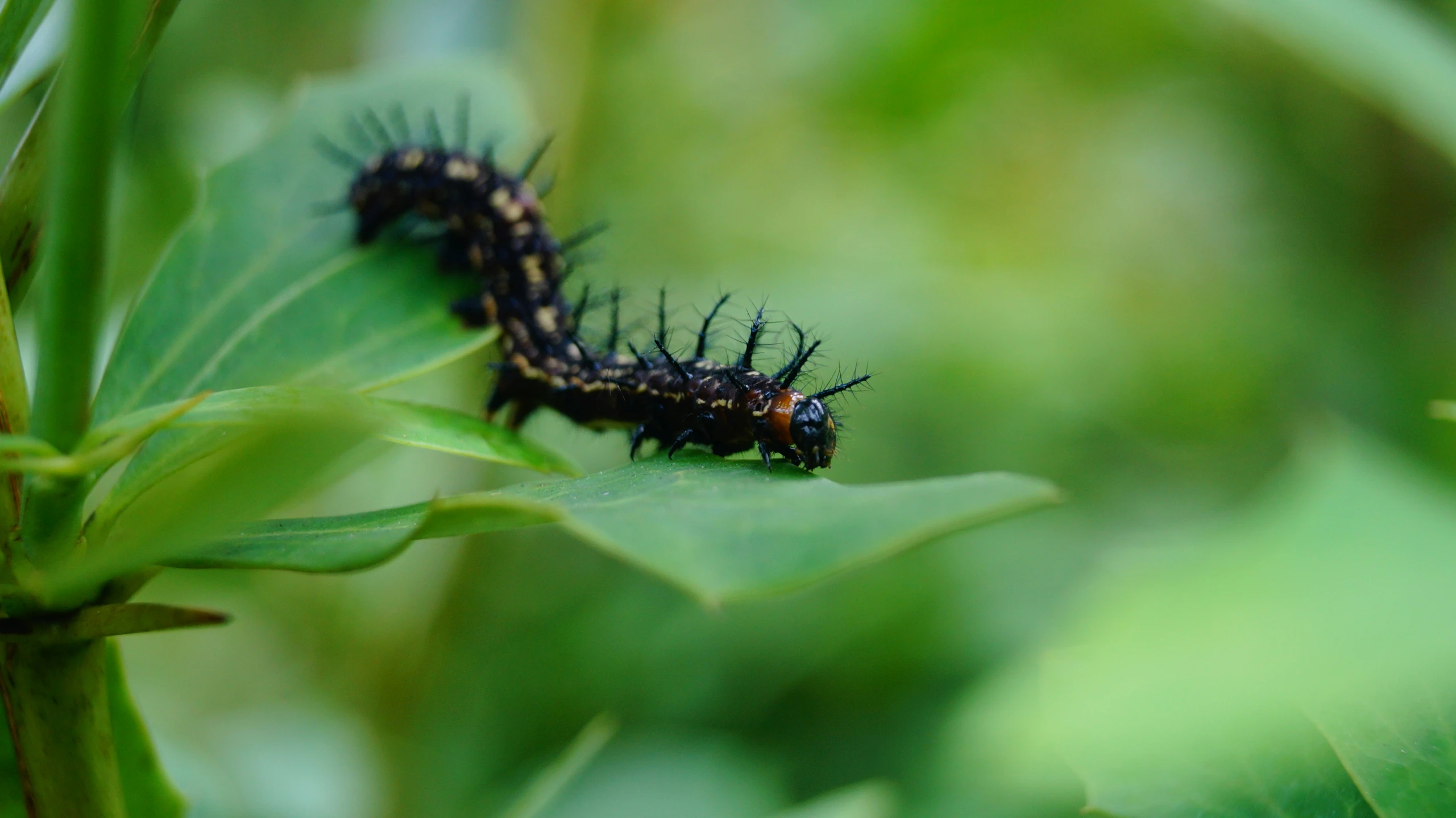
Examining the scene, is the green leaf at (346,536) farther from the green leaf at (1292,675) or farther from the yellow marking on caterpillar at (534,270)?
the yellow marking on caterpillar at (534,270)

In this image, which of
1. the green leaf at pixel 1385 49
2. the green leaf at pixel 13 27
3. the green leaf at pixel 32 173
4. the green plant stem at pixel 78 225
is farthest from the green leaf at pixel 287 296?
the green leaf at pixel 1385 49

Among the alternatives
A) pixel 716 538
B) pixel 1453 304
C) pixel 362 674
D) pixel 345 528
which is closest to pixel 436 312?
pixel 345 528

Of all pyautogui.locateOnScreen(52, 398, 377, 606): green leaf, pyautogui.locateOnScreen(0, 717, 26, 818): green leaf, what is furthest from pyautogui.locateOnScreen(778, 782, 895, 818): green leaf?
pyautogui.locateOnScreen(52, 398, 377, 606): green leaf

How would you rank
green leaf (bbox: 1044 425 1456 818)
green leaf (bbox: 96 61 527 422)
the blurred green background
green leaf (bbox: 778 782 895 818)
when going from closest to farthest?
green leaf (bbox: 1044 425 1456 818), green leaf (bbox: 96 61 527 422), green leaf (bbox: 778 782 895 818), the blurred green background

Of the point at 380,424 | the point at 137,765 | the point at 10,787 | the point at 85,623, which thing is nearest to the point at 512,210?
the point at 137,765

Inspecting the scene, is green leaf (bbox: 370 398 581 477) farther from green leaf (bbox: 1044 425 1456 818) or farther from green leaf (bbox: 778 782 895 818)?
green leaf (bbox: 778 782 895 818)
